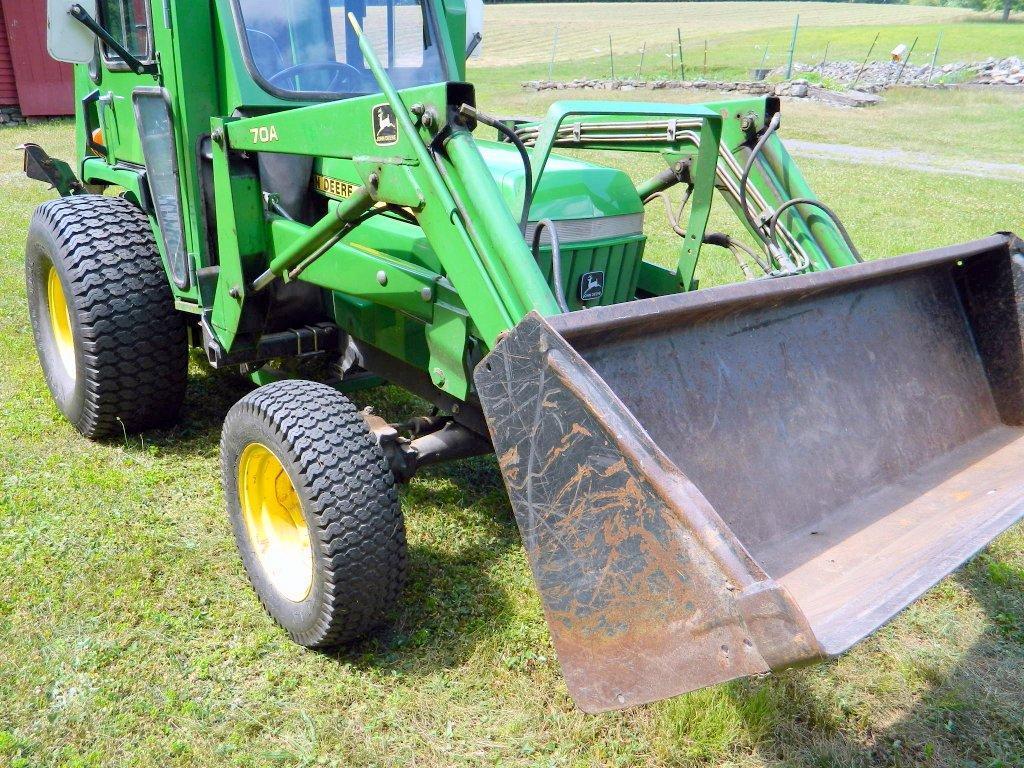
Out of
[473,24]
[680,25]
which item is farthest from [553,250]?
[680,25]

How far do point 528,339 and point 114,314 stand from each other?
2.39 metres

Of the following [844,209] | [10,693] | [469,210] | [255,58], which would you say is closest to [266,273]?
[255,58]

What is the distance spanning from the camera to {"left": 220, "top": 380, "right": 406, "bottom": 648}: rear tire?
107 inches

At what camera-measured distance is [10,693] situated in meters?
2.73

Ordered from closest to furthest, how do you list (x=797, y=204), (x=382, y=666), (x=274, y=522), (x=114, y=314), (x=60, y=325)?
(x=382, y=666), (x=274, y=522), (x=797, y=204), (x=114, y=314), (x=60, y=325)

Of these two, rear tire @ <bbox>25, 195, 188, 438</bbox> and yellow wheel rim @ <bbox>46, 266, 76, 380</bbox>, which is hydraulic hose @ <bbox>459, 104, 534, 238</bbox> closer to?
rear tire @ <bbox>25, 195, 188, 438</bbox>

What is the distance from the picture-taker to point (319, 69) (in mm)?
3643

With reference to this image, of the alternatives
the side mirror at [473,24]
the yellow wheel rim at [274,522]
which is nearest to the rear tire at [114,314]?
the yellow wheel rim at [274,522]

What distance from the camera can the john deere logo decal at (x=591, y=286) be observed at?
3.31 m

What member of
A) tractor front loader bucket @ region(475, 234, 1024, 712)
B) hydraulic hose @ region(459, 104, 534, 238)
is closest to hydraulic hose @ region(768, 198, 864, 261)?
tractor front loader bucket @ region(475, 234, 1024, 712)

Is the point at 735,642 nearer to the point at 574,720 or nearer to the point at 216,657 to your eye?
the point at 574,720

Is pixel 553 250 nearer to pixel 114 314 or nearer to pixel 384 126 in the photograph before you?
pixel 384 126

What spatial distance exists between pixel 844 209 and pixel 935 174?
12.0 feet

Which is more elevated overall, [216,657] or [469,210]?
[469,210]
